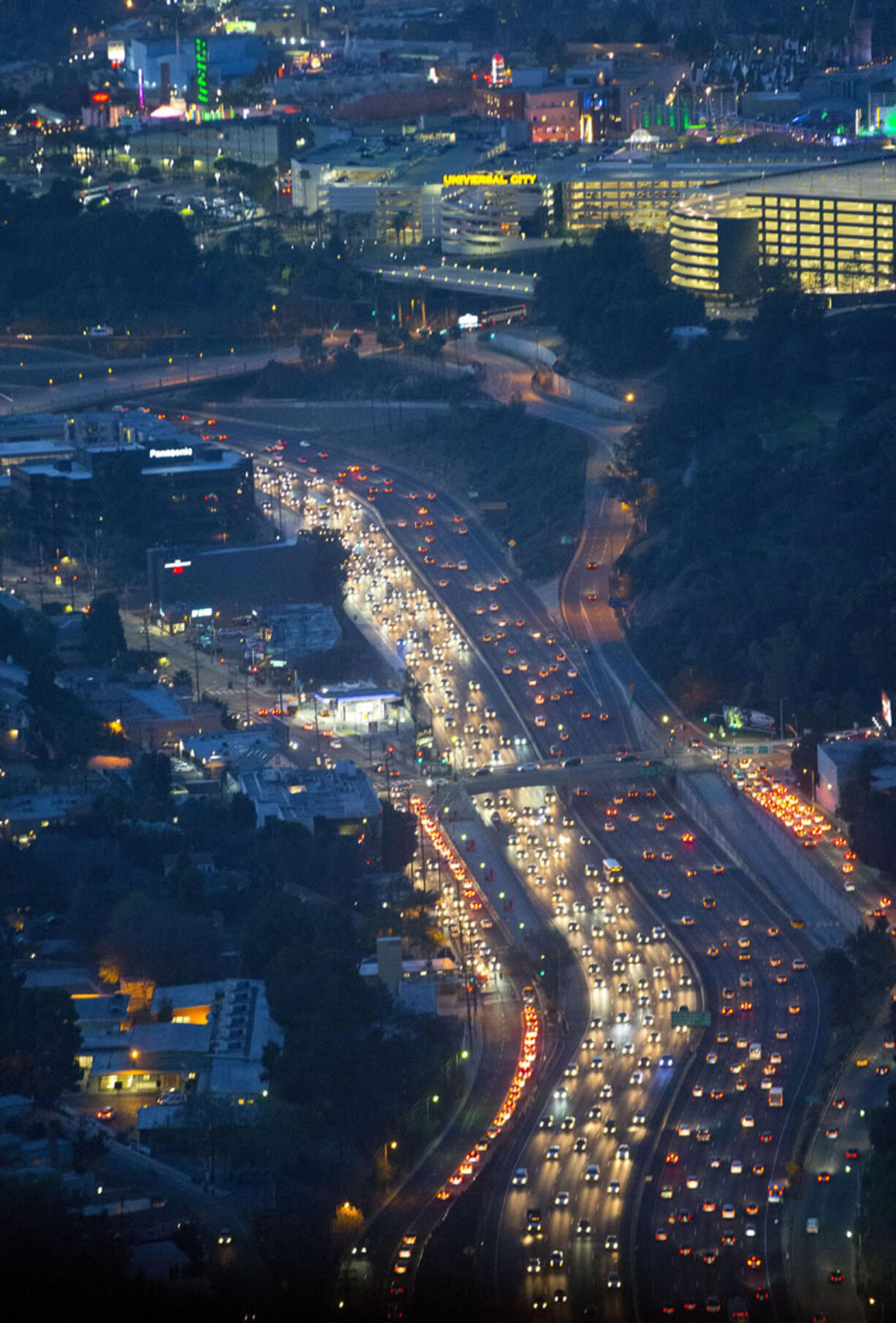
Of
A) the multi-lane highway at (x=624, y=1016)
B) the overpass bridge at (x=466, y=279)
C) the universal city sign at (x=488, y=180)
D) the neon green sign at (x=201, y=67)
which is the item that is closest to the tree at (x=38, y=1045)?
the multi-lane highway at (x=624, y=1016)

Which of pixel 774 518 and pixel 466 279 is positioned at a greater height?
pixel 466 279

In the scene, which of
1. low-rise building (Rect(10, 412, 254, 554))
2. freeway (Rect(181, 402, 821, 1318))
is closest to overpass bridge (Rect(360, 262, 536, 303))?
freeway (Rect(181, 402, 821, 1318))

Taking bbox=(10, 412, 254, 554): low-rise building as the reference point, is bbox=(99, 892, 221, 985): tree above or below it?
above

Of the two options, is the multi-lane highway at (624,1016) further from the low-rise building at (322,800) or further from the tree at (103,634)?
the tree at (103,634)

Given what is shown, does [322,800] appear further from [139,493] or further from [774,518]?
[139,493]

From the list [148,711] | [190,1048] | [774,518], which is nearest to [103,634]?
[148,711]

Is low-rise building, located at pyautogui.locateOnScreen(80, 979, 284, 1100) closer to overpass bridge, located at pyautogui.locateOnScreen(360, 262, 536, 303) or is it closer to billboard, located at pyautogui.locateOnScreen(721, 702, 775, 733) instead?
billboard, located at pyautogui.locateOnScreen(721, 702, 775, 733)
